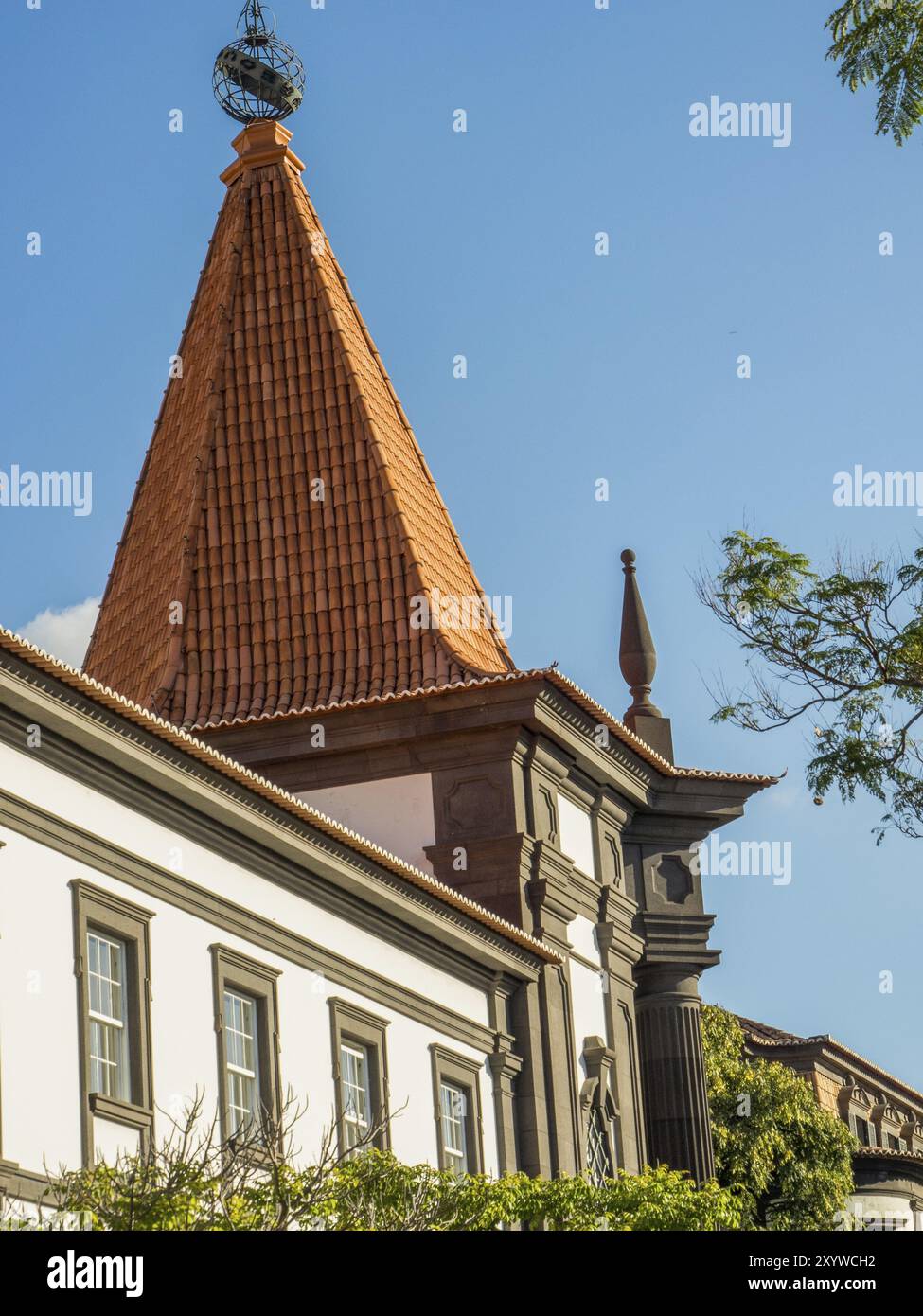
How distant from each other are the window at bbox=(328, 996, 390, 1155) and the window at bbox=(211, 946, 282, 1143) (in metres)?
1.14

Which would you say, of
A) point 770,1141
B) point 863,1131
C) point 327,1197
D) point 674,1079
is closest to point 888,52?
point 327,1197

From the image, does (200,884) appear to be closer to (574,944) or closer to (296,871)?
(296,871)

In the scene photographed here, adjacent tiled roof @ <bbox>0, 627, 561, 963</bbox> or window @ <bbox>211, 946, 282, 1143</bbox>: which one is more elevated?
adjacent tiled roof @ <bbox>0, 627, 561, 963</bbox>

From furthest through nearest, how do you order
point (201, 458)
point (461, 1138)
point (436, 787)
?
point (201, 458) → point (436, 787) → point (461, 1138)

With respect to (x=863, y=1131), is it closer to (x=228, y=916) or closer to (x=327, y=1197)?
(x=228, y=916)

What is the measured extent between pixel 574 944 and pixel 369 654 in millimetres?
4230

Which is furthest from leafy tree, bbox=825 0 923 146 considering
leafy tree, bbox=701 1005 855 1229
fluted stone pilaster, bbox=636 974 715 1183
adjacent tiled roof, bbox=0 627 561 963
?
leafy tree, bbox=701 1005 855 1229

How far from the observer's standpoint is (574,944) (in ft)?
89.5

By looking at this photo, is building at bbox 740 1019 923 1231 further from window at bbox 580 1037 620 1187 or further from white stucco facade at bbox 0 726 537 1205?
white stucco facade at bbox 0 726 537 1205

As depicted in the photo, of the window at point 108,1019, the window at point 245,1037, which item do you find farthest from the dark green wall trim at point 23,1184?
the window at point 245,1037

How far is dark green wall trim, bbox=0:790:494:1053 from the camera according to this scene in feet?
55.7

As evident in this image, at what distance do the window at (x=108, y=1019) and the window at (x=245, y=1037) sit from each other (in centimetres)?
139
